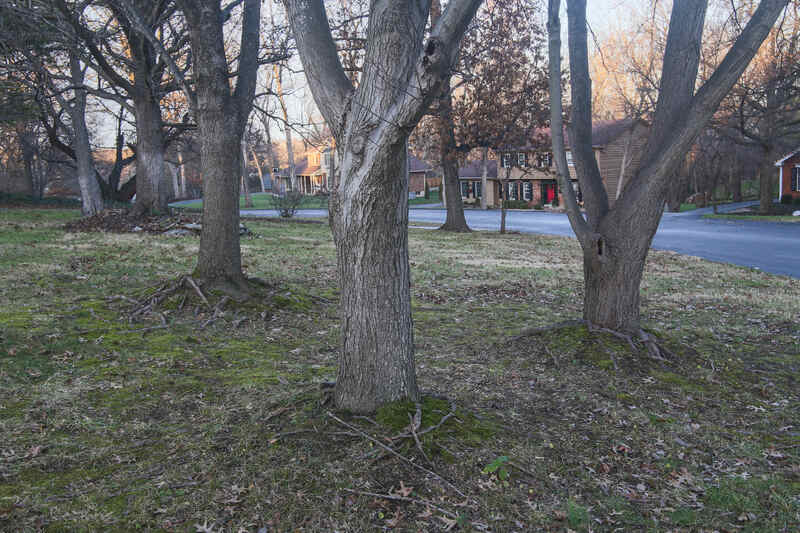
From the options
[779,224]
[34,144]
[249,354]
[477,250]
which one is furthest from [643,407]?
[34,144]

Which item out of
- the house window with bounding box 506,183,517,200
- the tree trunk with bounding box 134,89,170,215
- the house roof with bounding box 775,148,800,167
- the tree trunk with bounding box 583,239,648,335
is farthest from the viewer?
the house window with bounding box 506,183,517,200

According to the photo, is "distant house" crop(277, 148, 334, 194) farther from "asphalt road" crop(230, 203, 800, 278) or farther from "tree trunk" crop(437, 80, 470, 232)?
"asphalt road" crop(230, 203, 800, 278)

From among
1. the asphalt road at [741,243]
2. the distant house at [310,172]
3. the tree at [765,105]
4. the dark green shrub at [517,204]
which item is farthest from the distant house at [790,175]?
the distant house at [310,172]

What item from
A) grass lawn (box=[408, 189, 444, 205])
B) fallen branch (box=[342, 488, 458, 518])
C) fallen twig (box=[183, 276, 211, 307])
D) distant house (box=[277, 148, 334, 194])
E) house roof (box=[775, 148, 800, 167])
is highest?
distant house (box=[277, 148, 334, 194])

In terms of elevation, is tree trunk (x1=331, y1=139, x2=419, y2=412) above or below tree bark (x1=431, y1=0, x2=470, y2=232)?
below

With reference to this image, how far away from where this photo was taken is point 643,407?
4.68m

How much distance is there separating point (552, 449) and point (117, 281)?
8328 mm

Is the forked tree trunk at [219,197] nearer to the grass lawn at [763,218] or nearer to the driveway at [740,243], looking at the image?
the driveway at [740,243]

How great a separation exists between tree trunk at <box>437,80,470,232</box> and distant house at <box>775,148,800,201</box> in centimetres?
3019

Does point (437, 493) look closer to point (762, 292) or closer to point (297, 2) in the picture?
point (297, 2)

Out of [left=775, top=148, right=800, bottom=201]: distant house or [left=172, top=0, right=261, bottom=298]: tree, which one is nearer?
[left=172, top=0, right=261, bottom=298]: tree

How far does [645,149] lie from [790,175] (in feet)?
150

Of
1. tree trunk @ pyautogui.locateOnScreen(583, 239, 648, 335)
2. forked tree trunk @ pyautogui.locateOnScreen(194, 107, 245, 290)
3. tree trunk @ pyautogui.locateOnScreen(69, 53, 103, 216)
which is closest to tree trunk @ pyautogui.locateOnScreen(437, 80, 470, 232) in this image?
tree trunk @ pyautogui.locateOnScreen(69, 53, 103, 216)

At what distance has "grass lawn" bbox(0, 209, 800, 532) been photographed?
3090 millimetres
